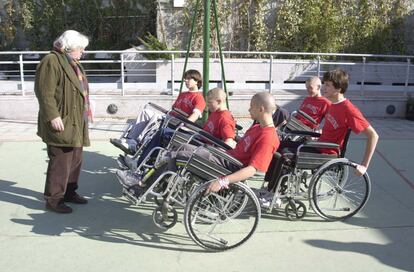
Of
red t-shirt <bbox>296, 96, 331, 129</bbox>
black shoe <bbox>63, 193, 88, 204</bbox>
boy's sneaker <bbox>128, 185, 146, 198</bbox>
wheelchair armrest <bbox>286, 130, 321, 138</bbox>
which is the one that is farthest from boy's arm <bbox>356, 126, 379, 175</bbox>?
black shoe <bbox>63, 193, 88, 204</bbox>

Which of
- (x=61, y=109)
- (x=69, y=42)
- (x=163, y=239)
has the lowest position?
(x=163, y=239)

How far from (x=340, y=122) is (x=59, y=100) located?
7.79ft

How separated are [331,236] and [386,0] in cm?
1020

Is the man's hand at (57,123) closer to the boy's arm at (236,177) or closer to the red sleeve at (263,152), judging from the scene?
the boy's arm at (236,177)

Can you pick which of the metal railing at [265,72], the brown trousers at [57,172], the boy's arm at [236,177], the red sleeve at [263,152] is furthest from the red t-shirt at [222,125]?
the metal railing at [265,72]

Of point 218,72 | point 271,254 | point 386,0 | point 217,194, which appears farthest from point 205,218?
point 386,0

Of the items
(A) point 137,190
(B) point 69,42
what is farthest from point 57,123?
(A) point 137,190

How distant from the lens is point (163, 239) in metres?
3.53

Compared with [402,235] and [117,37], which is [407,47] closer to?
[117,37]

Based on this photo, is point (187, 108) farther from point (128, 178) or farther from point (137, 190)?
point (137, 190)

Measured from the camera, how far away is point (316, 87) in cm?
495

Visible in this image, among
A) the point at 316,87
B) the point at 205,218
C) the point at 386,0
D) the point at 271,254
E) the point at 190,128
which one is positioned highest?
the point at 386,0

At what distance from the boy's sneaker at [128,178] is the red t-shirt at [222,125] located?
2.75 feet

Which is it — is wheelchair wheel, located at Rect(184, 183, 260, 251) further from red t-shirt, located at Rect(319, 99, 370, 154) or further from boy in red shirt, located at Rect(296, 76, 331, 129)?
boy in red shirt, located at Rect(296, 76, 331, 129)
